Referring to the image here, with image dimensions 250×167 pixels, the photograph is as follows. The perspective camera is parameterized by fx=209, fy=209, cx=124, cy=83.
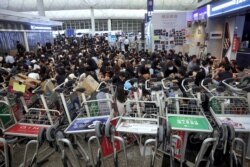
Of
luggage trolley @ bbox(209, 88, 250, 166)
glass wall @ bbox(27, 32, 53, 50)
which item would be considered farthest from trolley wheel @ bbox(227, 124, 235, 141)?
glass wall @ bbox(27, 32, 53, 50)

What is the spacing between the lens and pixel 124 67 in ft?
22.0

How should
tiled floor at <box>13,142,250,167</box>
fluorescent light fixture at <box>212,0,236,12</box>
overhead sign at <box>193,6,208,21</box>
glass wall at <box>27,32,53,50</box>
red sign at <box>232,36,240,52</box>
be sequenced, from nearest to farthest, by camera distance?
tiled floor at <box>13,142,250,167</box>
fluorescent light fixture at <box>212,0,236,12</box>
red sign at <box>232,36,240,52</box>
overhead sign at <box>193,6,208,21</box>
glass wall at <box>27,32,53,50</box>

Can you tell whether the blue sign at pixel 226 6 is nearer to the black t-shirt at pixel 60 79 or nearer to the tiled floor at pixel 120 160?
the tiled floor at pixel 120 160

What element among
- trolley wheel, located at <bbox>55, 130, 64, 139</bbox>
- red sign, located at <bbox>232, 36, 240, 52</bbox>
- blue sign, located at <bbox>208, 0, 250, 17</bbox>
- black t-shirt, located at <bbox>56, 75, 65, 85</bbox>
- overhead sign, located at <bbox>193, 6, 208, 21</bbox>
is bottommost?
trolley wheel, located at <bbox>55, 130, 64, 139</bbox>

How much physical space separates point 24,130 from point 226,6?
7.98 meters

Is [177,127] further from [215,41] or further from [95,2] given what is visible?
[95,2]

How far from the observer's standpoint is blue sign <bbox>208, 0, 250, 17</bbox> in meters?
6.27

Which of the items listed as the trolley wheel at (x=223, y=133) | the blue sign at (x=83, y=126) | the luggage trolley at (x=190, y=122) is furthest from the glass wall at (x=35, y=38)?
the trolley wheel at (x=223, y=133)

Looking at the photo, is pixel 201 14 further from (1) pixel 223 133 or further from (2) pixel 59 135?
(2) pixel 59 135

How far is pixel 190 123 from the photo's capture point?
2500 millimetres

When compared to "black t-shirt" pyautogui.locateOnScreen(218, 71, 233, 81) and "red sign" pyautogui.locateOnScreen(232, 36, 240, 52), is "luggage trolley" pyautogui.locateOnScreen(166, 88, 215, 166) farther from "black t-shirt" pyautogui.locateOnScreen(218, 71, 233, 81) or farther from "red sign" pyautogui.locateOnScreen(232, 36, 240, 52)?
"red sign" pyautogui.locateOnScreen(232, 36, 240, 52)

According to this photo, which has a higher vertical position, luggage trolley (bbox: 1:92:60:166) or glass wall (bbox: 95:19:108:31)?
glass wall (bbox: 95:19:108:31)

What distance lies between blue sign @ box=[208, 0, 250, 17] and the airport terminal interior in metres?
0.04

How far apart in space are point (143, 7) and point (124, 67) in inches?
930
